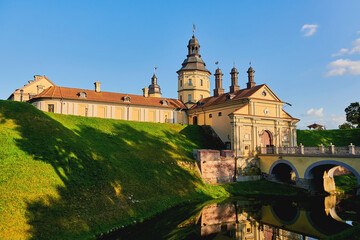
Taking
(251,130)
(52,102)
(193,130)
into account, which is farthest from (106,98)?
(251,130)

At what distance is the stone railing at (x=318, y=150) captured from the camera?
2329 cm

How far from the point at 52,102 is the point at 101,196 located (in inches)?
994

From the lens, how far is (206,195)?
994 inches

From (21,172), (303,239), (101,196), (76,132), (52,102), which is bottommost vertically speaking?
(303,239)

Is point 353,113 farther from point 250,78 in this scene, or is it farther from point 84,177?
point 84,177

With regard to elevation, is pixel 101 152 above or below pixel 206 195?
above

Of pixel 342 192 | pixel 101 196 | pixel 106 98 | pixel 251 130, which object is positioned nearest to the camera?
pixel 101 196

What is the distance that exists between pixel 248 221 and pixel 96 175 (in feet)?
41.1

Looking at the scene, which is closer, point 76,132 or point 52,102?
point 76,132

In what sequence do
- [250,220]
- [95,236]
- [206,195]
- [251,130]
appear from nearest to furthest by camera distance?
1. [95,236]
2. [250,220]
3. [206,195]
4. [251,130]

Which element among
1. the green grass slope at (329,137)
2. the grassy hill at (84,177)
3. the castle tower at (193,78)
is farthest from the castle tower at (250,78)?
A: the grassy hill at (84,177)

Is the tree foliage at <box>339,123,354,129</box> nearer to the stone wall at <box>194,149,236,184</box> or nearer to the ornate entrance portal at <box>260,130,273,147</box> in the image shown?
the ornate entrance portal at <box>260,130,273,147</box>

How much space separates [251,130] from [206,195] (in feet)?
40.5

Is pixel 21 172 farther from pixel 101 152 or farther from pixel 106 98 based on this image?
pixel 106 98
